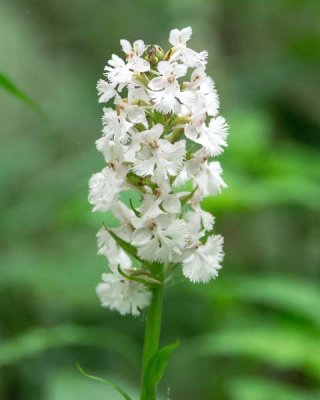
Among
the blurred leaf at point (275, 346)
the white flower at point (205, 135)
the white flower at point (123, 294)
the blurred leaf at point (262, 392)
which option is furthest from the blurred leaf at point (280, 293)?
the white flower at point (205, 135)

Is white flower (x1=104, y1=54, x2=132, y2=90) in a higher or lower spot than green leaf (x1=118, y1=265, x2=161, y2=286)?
higher

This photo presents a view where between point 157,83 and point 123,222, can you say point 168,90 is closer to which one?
point 157,83

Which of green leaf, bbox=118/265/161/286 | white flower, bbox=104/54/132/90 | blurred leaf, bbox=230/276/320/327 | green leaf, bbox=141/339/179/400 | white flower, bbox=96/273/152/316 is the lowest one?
green leaf, bbox=141/339/179/400

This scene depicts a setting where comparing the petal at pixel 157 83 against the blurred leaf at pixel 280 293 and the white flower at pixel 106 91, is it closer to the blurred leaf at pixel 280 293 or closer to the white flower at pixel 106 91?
the white flower at pixel 106 91

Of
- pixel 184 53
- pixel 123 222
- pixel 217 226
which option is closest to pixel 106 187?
pixel 123 222

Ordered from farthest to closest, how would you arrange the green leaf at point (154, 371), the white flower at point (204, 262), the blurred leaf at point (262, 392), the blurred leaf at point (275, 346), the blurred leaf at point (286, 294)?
the blurred leaf at point (286, 294), the blurred leaf at point (275, 346), the blurred leaf at point (262, 392), the white flower at point (204, 262), the green leaf at point (154, 371)

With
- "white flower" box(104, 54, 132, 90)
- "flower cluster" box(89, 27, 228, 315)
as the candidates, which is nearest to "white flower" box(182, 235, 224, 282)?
"flower cluster" box(89, 27, 228, 315)

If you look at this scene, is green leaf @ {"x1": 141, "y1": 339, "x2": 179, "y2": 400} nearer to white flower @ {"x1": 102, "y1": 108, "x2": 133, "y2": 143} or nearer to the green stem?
the green stem
